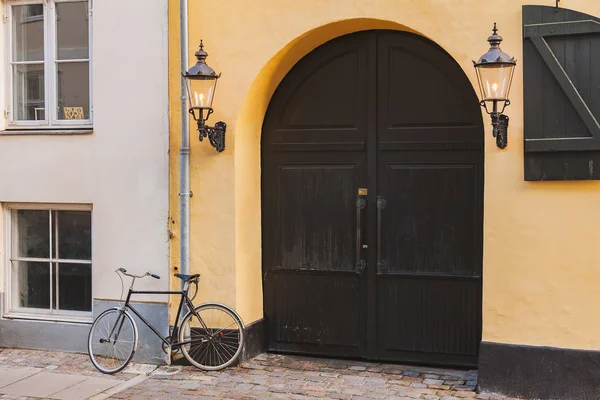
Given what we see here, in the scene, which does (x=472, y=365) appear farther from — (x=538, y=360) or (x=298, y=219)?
(x=298, y=219)

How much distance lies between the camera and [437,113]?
300 inches

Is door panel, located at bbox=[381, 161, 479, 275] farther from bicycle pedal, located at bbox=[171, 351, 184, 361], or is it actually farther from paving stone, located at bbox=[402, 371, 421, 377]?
bicycle pedal, located at bbox=[171, 351, 184, 361]

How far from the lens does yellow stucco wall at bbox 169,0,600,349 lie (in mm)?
6688

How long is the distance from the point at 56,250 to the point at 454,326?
4.25 metres

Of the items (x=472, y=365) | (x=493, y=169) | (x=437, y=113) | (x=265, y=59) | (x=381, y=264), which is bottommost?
(x=472, y=365)

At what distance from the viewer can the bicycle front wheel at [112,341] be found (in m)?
7.82

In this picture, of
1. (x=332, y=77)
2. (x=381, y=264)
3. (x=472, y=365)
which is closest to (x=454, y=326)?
(x=472, y=365)

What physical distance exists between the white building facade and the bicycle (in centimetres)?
29

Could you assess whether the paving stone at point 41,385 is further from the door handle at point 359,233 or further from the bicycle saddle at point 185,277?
the door handle at point 359,233

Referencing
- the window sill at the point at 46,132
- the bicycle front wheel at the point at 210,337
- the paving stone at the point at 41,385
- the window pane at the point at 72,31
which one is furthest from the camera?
the window pane at the point at 72,31

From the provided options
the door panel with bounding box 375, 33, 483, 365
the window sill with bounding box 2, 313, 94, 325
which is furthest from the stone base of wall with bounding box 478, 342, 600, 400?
the window sill with bounding box 2, 313, 94, 325

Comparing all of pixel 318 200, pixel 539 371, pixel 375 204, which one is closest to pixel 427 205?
pixel 375 204

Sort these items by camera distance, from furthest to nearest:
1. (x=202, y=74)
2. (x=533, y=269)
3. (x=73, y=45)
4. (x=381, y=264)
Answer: (x=73, y=45), (x=381, y=264), (x=202, y=74), (x=533, y=269)

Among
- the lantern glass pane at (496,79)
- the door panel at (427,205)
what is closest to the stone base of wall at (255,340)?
the door panel at (427,205)
